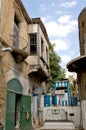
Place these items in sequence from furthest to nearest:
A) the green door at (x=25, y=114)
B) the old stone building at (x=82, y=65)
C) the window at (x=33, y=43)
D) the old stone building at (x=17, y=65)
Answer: the window at (x=33, y=43)
the green door at (x=25, y=114)
the old stone building at (x=82, y=65)
the old stone building at (x=17, y=65)

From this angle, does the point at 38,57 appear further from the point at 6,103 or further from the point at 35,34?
the point at 6,103

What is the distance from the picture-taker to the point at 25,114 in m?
13.2

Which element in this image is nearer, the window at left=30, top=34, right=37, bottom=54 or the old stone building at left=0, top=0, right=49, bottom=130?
the old stone building at left=0, top=0, right=49, bottom=130

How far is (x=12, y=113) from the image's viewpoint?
431 inches

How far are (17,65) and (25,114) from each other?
3.36 m

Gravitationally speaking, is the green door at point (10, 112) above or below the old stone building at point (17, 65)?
below

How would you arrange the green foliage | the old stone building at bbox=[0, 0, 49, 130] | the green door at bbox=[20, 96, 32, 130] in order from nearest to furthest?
the old stone building at bbox=[0, 0, 49, 130] → the green door at bbox=[20, 96, 32, 130] → the green foliage

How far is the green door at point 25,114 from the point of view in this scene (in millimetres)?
12711

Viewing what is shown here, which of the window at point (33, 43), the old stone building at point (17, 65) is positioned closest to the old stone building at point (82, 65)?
the old stone building at point (17, 65)

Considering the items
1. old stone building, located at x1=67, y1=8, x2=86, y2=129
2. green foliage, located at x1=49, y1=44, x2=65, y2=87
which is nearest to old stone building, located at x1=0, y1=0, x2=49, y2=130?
old stone building, located at x1=67, y1=8, x2=86, y2=129

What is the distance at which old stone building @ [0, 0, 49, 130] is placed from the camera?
10.2m

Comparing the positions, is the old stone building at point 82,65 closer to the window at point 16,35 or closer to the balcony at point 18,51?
the balcony at point 18,51

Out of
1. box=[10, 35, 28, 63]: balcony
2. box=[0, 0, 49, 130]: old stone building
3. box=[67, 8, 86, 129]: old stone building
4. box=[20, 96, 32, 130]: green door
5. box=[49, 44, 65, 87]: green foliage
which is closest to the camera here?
box=[0, 0, 49, 130]: old stone building

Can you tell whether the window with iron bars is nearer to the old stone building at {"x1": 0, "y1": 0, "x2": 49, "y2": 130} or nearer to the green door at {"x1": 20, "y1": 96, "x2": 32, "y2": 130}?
the old stone building at {"x1": 0, "y1": 0, "x2": 49, "y2": 130}
